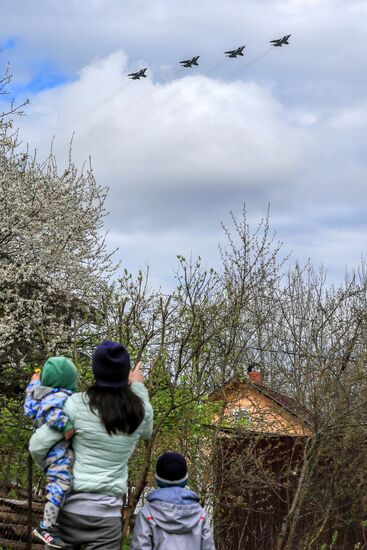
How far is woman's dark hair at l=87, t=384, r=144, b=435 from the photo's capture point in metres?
4.35

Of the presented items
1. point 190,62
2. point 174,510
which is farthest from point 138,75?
point 174,510

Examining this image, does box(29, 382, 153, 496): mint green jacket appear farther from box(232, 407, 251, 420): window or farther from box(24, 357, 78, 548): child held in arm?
box(232, 407, 251, 420): window

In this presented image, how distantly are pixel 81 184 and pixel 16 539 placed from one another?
42.8ft

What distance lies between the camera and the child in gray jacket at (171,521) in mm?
4781

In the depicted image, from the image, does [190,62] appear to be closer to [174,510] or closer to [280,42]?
[280,42]

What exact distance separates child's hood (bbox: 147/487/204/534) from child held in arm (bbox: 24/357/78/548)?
2.19 ft

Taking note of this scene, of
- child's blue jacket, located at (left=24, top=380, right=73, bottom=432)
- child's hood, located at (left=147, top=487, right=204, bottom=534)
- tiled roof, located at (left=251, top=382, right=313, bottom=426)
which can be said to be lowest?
child's hood, located at (left=147, top=487, right=204, bottom=534)

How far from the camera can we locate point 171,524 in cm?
480

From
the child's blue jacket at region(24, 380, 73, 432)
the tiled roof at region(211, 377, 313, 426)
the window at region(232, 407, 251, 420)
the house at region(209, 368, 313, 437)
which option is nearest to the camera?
the child's blue jacket at region(24, 380, 73, 432)

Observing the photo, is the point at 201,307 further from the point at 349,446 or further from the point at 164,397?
the point at 349,446

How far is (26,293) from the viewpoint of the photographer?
1662 centimetres

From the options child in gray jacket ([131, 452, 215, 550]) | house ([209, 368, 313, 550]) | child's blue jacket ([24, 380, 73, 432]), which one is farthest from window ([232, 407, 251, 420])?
child's blue jacket ([24, 380, 73, 432])

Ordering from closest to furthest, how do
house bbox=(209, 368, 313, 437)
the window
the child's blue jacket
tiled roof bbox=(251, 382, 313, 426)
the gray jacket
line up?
the child's blue jacket
the gray jacket
house bbox=(209, 368, 313, 437)
the window
tiled roof bbox=(251, 382, 313, 426)

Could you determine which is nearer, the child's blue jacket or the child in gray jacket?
the child's blue jacket
